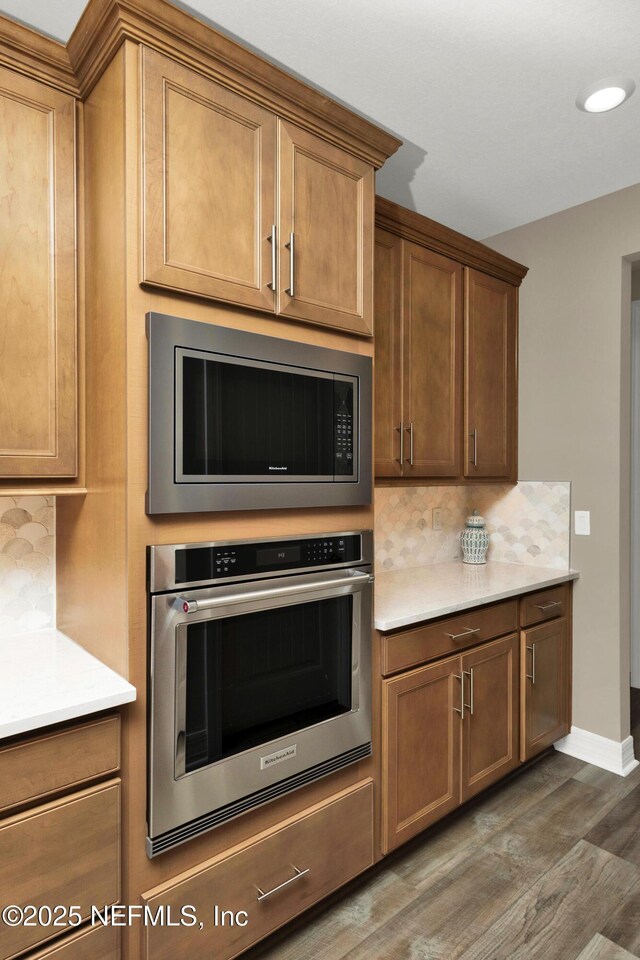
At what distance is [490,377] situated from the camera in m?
2.87

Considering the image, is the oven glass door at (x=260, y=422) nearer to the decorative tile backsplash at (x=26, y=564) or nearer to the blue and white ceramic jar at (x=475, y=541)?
the decorative tile backsplash at (x=26, y=564)

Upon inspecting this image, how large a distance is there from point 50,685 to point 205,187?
1.26 metres

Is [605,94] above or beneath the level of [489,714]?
above

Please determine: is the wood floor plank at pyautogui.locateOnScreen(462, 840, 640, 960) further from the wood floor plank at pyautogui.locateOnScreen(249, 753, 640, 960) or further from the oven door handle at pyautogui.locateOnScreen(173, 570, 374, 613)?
the oven door handle at pyautogui.locateOnScreen(173, 570, 374, 613)

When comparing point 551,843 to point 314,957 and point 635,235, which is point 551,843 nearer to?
point 314,957

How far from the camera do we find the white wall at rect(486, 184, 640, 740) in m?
2.70

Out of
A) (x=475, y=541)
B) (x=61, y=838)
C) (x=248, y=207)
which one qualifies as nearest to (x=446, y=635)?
(x=475, y=541)

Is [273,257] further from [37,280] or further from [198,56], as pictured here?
[37,280]

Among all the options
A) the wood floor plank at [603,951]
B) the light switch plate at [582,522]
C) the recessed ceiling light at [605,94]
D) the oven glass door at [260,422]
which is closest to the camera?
the oven glass door at [260,422]

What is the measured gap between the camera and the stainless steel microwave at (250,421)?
1.38 meters

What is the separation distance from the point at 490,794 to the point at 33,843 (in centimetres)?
195

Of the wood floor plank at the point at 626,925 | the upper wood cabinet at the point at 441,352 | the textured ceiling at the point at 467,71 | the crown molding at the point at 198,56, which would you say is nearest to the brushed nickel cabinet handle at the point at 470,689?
the wood floor plank at the point at 626,925

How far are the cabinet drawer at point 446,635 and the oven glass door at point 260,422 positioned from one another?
0.64m

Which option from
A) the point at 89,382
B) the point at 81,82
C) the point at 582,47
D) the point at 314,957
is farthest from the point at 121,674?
the point at 582,47
